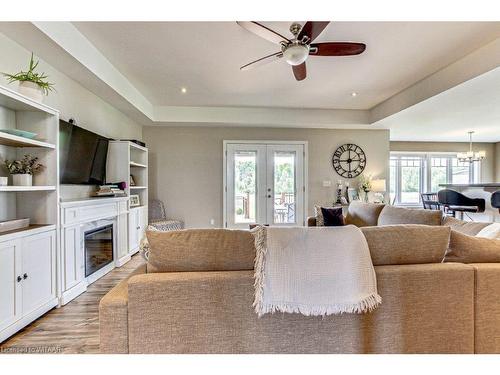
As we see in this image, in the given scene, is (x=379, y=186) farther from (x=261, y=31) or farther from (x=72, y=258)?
(x=72, y=258)

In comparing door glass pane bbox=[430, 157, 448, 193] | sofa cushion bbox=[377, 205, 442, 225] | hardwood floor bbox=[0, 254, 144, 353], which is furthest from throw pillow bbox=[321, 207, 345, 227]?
door glass pane bbox=[430, 157, 448, 193]

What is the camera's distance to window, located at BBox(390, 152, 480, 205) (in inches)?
325

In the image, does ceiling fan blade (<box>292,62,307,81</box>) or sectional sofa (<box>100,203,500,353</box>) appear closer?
sectional sofa (<box>100,203,500,353</box>)

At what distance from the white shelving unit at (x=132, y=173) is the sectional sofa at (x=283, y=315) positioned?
3.02 m

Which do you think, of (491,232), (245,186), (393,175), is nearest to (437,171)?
(393,175)

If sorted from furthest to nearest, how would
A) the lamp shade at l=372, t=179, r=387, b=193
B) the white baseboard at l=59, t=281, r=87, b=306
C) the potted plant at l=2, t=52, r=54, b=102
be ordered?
1. the lamp shade at l=372, t=179, r=387, b=193
2. the white baseboard at l=59, t=281, r=87, b=306
3. the potted plant at l=2, t=52, r=54, b=102

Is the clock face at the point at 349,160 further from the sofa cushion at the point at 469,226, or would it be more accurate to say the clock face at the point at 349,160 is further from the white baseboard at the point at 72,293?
the white baseboard at the point at 72,293

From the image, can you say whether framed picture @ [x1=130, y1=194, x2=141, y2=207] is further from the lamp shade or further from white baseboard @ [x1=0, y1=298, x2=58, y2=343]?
the lamp shade

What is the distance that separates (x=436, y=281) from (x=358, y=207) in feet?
8.56

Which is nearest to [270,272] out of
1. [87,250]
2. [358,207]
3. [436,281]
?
[436,281]

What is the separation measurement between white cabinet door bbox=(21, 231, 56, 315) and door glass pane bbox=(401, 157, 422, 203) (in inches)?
334
